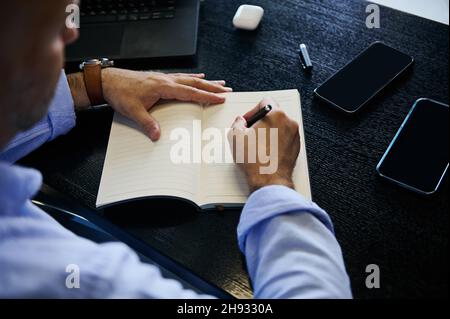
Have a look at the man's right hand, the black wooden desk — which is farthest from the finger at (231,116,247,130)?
the black wooden desk

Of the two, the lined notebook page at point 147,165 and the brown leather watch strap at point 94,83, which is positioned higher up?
the brown leather watch strap at point 94,83

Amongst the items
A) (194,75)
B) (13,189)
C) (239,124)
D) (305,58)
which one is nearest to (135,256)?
(13,189)

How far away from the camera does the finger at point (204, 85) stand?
77 centimetres

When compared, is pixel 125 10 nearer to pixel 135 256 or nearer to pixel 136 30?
pixel 136 30

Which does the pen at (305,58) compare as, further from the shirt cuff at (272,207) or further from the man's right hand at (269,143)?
the shirt cuff at (272,207)

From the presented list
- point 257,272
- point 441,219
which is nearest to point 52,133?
point 257,272

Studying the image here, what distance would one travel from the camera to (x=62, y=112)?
0.76 m

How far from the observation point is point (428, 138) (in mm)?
656

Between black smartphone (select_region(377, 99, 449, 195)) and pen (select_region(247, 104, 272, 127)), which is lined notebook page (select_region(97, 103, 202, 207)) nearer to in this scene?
pen (select_region(247, 104, 272, 127))

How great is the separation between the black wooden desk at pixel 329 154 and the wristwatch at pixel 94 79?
0.03 m

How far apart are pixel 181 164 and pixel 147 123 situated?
109 mm

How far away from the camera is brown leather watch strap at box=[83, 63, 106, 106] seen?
2.65 ft

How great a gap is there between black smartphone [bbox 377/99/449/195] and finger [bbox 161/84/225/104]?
30 cm

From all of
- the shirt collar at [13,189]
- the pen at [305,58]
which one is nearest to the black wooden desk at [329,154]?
the pen at [305,58]
